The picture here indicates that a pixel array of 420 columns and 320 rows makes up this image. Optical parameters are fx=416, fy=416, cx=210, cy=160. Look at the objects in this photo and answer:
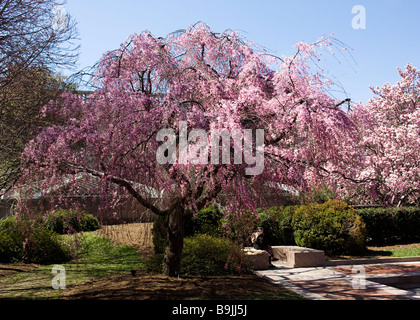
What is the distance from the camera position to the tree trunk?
869 cm

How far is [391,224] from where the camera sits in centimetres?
1638

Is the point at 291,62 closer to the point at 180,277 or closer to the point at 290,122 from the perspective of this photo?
the point at 290,122

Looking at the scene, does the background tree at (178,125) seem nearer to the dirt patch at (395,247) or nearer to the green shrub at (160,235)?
the green shrub at (160,235)

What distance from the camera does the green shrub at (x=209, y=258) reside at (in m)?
9.31

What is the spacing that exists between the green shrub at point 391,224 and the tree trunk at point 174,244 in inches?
383

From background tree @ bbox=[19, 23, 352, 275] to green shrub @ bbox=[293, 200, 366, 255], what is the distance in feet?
19.0

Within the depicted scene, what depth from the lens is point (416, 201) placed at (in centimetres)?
1933

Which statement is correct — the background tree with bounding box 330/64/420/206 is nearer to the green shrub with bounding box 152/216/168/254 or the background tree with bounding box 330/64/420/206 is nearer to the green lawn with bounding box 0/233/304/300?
the green shrub with bounding box 152/216/168/254

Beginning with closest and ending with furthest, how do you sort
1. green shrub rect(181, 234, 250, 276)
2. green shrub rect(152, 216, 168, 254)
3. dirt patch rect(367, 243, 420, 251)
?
1. green shrub rect(181, 234, 250, 276)
2. green shrub rect(152, 216, 168, 254)
3. dirt patch rect(367, 243, 420, 251)

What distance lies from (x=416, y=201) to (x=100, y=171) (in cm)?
1674

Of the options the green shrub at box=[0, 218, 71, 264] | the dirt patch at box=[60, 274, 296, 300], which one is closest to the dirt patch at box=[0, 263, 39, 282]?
the green shrub at box=[0, 218, 71, 264]

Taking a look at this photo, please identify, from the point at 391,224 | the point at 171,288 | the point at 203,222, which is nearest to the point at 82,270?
the point at 171,288

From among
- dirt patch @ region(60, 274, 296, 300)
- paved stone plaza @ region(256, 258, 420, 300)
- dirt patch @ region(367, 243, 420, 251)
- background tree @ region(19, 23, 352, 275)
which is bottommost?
paved stone plaza @ region(256, 258, 420, 300)

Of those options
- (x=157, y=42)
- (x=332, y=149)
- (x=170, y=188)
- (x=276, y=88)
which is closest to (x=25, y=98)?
(x=157, y=42)
